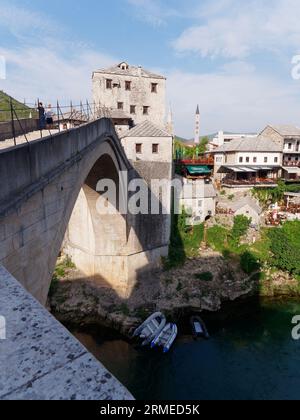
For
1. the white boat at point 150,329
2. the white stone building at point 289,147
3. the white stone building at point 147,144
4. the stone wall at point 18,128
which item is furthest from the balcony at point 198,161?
the stone wall at point 18,128

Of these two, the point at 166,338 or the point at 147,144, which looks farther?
the point at 147,144

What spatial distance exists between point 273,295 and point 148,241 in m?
12.3

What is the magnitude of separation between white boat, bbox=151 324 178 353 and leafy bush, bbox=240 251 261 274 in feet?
31.3

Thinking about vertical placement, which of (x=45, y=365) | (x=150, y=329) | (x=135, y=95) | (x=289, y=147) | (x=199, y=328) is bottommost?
(x=199, y=328)

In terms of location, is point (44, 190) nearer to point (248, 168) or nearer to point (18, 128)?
point (18, 128)

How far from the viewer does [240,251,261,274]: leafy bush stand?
26.1 m

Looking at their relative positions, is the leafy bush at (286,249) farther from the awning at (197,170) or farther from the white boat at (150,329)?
the white boat at (150,329)

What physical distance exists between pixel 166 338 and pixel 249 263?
1132cm

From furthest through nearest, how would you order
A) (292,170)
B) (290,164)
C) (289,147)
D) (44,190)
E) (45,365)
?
1. (289,147)
2. (290,164)
3. (292,170)
4. (44,190)
5. (45,365)

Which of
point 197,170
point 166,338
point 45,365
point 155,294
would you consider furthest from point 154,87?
point 45,365

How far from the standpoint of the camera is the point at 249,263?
26266mm

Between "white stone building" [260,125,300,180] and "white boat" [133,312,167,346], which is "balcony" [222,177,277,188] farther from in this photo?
"white boat" [133,312,167,346]

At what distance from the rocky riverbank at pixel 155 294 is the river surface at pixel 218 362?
1.22 m

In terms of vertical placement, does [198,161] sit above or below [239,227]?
above
